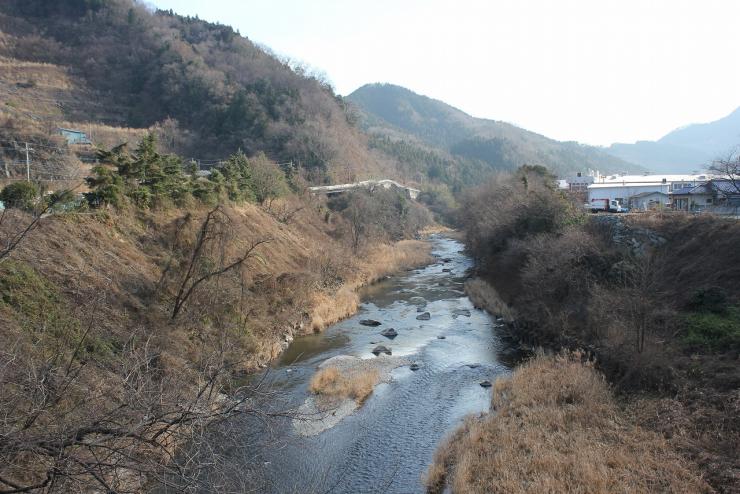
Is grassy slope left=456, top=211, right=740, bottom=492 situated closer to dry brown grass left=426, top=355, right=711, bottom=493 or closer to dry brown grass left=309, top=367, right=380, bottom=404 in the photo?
dry brown grass left=426, top=355, right=711, bottom=493

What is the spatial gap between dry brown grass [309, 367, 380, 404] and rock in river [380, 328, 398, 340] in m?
6.05

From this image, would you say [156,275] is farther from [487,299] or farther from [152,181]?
[487,299]

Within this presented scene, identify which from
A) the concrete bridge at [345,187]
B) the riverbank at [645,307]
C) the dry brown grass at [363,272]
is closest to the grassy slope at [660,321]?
the riverbank at [645,307]

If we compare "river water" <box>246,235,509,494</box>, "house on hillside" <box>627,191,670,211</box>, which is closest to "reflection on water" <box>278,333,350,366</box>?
"river water" <box>246,235,509,494</box>

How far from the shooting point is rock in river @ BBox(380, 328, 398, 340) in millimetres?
26812

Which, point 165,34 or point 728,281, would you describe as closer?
point 728,281

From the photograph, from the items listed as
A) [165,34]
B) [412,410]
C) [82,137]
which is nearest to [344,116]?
[165,34]

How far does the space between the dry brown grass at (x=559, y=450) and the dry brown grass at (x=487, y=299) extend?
12.5m

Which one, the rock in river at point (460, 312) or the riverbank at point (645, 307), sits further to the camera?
the rock in river at point (460, 312)

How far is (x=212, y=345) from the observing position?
20.5 meters

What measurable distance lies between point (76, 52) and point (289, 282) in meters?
77.5

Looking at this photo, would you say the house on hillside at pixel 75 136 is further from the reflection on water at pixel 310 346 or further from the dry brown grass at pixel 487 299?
the dry brown grass at pixel 487 299

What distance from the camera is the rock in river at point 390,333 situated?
26812mm

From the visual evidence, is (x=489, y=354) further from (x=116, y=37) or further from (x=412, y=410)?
(x=116, y=37)
